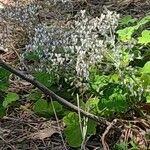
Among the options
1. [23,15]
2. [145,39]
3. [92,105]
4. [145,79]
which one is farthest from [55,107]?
[23,15]

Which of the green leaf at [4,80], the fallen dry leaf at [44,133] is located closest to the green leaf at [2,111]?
the green leaf at [4,80]

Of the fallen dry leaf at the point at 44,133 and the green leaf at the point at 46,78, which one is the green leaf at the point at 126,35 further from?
the fallen dry leaf at the point at 44,133

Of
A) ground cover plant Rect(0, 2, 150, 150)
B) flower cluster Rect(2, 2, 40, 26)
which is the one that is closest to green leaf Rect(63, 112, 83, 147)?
ground cover plant Rect(0, 2, 150, 150)

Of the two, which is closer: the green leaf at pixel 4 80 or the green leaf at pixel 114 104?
the green leaf at pixel 114 104

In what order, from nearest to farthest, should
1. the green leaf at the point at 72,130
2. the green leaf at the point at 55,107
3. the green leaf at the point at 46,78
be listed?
the green leaf at the point at 72,130 < the green leaf at the point at 55,107 < the green leaf at the point at 46,78

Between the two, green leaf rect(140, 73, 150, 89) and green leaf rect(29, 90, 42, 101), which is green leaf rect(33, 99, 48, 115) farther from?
green leaf rect(140, 73, 150, 89)

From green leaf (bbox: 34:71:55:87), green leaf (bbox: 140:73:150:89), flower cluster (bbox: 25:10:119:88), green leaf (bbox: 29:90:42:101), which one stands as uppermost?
flower cluster (bbox: 25:10:119:88)
